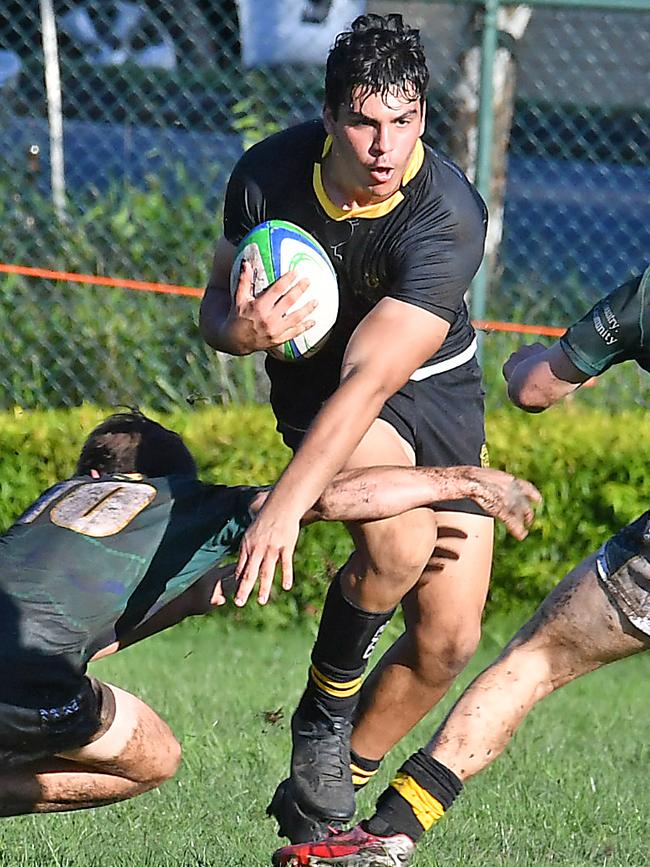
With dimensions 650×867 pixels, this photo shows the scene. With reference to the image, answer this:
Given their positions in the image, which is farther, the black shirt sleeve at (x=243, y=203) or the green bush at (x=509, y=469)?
the green bush at (x=509, y=469)

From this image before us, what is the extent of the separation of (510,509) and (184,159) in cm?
693

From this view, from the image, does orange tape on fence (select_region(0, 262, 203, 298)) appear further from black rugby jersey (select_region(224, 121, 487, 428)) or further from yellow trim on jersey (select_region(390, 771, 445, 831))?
yellow trim on jersey (select_region(390, 771, 445, 831))

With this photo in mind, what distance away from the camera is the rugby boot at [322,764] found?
4.48 metres

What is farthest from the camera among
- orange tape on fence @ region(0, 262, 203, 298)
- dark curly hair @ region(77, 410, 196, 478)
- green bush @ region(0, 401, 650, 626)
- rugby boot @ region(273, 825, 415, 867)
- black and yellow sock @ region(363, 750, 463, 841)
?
orange tape on fence @ region(0, 262, 203, 298)

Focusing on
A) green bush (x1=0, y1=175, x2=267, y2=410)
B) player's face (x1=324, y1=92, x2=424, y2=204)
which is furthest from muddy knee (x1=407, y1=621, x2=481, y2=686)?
green bush (x1=0, y1=175, x2=267, y2=410)

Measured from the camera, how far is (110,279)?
9266 millimetres

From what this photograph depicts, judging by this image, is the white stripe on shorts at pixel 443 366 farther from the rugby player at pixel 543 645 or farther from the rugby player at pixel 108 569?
the rugby player at pixel 108 569

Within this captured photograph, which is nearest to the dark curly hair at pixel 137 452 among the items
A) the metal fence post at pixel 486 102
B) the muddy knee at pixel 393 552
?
the muddy knee at pixel 393 552

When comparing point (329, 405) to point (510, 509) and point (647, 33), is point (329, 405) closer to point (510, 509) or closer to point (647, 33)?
point (510, 509)

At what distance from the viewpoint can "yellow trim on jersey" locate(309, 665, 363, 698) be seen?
15.1 ft

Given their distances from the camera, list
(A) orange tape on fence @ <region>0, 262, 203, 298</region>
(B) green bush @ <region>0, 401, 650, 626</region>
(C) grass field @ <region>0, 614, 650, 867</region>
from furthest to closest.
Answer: (A) orange tape on fence @ <region>0, 262, 203, 298</region>
(B) green bush @ <region>0, 401, 650, 626</region>
(C) grass field @ <region>0, 614, 650, 867</region>

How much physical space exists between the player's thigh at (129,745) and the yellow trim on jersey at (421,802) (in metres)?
0.64

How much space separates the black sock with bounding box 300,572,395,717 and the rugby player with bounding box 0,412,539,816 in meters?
0.42

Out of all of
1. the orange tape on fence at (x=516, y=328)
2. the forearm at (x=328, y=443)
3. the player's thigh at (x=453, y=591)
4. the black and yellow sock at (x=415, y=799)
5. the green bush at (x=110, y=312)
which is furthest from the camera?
the green bush at (x=110, y=312)
